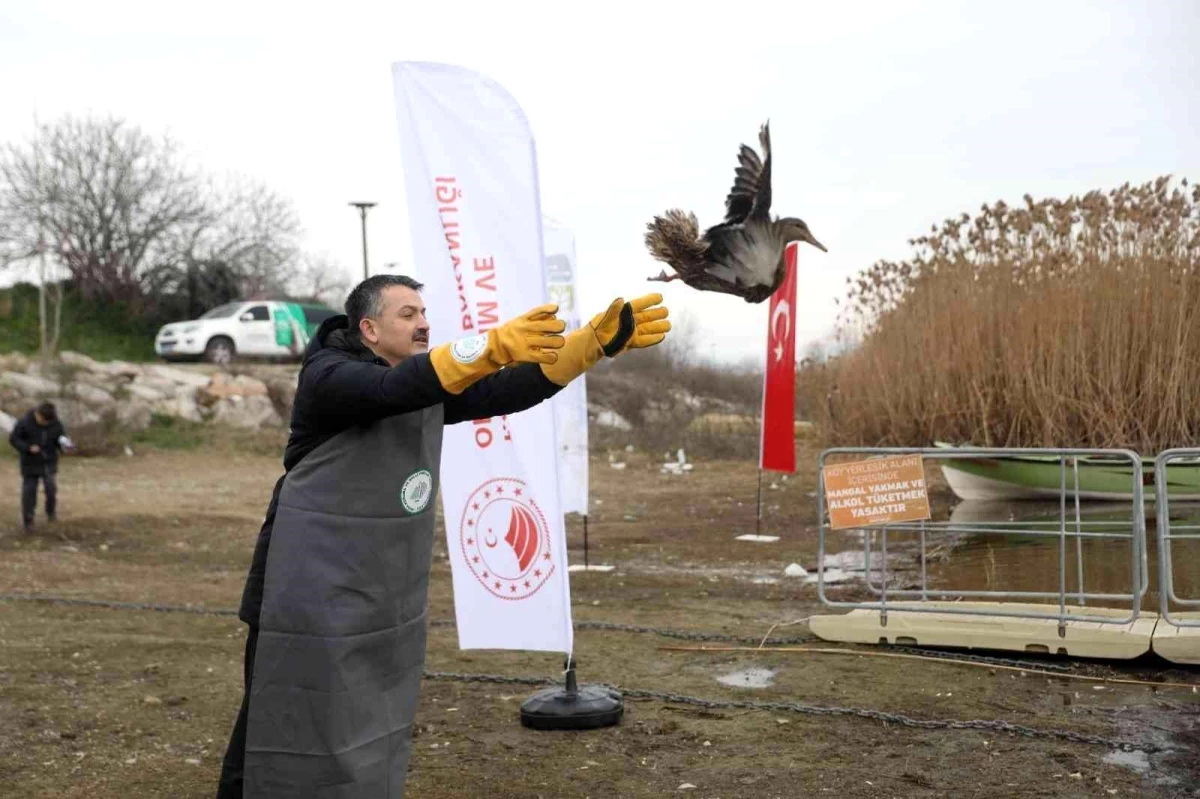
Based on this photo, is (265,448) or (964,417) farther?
(265,448)

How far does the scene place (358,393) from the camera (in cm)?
327

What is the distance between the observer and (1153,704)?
6250mm

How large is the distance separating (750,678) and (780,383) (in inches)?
243

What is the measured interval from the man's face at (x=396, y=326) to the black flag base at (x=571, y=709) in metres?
2.87

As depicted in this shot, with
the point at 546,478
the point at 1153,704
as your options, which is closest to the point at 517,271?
the point at 546,478

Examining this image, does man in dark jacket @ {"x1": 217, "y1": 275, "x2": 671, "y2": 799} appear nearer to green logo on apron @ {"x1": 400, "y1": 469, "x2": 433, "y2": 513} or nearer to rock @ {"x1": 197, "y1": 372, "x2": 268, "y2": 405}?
green logo on apron @ {"x1": 400, "y1": 469, "x2": 433, "y2": 513}

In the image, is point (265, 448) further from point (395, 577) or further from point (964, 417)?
point (395, 577)

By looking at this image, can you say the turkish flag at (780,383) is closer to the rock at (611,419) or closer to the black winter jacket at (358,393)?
the black winter jacket at (358,393)

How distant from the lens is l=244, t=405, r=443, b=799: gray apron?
3.40 metres

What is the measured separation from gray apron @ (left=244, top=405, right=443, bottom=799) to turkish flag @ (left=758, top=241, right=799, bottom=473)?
9273 mm

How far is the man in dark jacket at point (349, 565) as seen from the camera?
3391 mm

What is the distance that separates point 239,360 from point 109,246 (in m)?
7.04

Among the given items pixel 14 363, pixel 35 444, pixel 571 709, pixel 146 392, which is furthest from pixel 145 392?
pixel 571 709

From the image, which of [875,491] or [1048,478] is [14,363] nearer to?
[1048,478]
